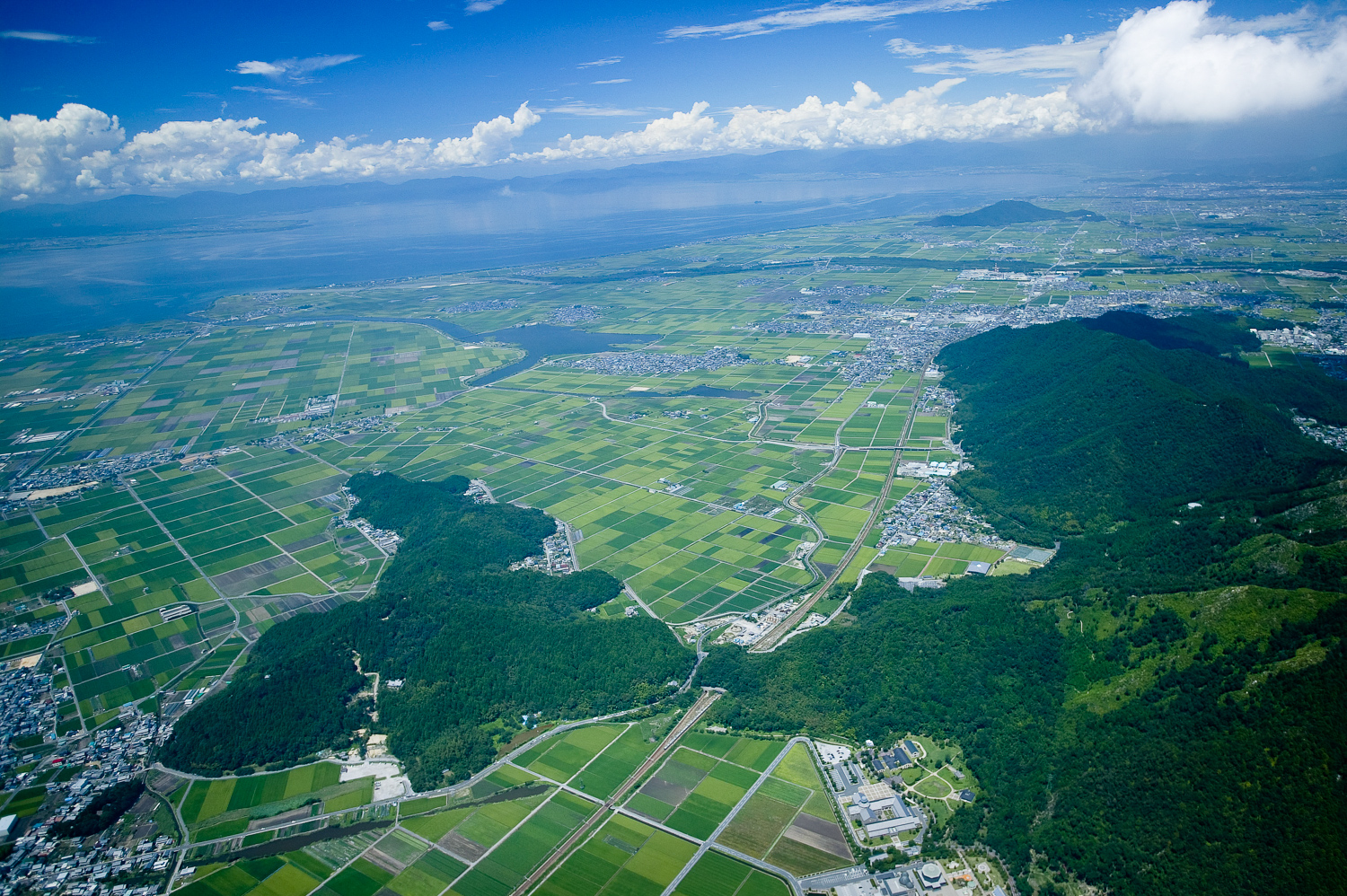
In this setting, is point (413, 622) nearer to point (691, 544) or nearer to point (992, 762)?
point (691, 544)

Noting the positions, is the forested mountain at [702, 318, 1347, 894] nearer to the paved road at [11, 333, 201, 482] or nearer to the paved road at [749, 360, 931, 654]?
the paved road at [749, 360, 931, 654]

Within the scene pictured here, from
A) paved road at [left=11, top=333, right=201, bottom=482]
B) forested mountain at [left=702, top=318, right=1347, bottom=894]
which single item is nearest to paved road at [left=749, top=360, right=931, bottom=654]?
forested mountain at [left=702, top=318, right=1347, bottom=894]

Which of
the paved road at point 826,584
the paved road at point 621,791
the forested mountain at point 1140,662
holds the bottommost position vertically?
the paved road at point 621,791

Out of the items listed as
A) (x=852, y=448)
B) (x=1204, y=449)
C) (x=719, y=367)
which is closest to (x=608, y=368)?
(x=719, y=367)

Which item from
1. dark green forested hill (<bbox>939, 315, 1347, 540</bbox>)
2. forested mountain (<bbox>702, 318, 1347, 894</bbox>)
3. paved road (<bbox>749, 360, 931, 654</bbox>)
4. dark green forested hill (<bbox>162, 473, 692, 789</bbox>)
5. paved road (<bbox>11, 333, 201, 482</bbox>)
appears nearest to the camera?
forested mountain (<bbox>702, 318, 1347, 894</bbox>)

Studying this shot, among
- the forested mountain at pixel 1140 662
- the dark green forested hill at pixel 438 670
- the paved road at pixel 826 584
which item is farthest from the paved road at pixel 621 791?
the paved road at pixel 826 584

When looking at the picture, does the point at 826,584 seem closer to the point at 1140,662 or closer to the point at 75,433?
the point at 1140,662

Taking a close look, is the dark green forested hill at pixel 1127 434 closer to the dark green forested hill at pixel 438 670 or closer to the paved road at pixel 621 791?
the paved road at pixel 621 791
